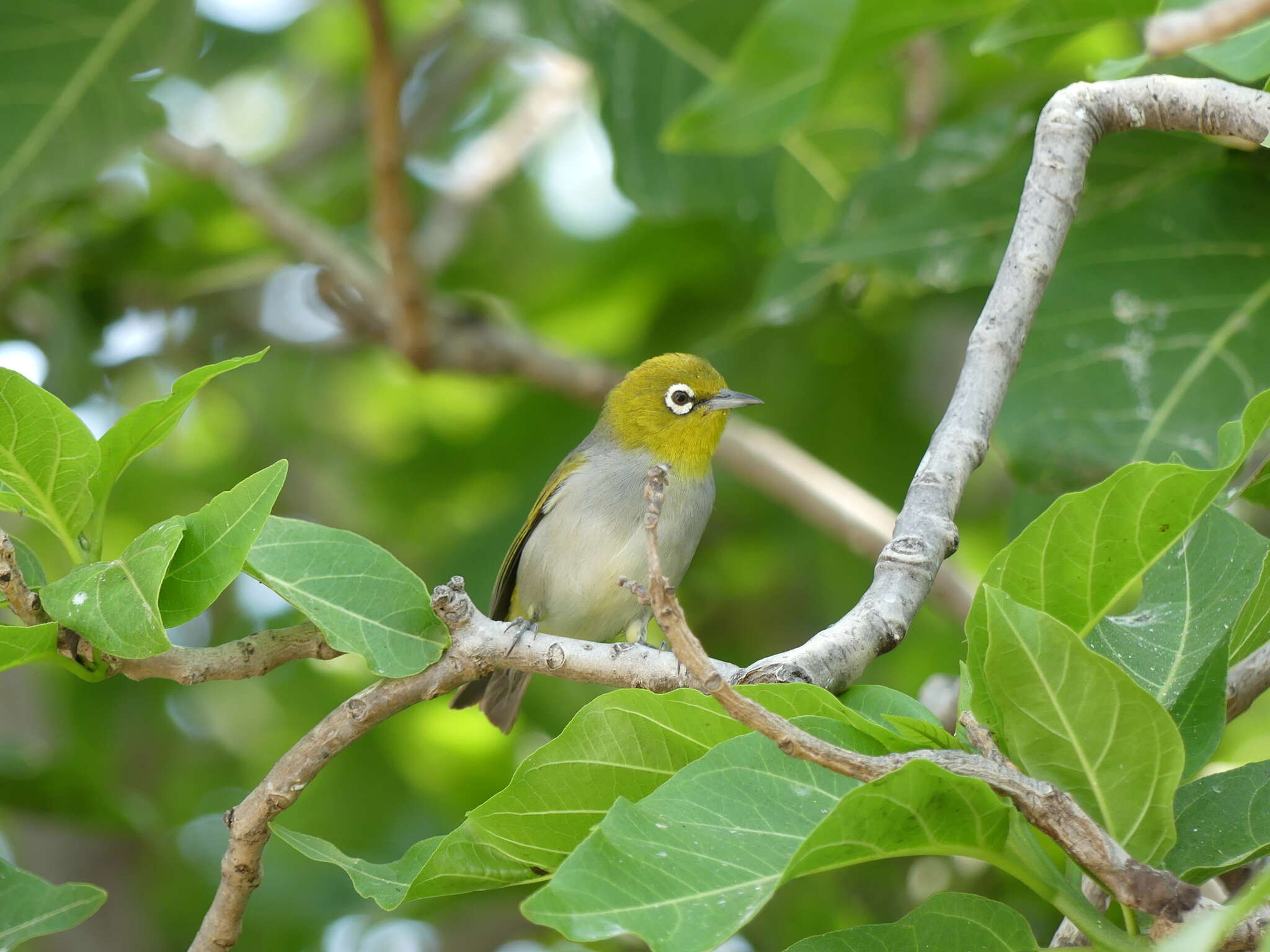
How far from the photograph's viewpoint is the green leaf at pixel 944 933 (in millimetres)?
1954

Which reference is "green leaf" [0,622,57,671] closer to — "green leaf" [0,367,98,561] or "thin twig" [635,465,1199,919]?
"green leaf" [0,367,98,561]

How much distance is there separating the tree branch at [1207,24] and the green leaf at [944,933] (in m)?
1.35

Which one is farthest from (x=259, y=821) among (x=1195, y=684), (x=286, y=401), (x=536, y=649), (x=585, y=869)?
(x=286, y=401)

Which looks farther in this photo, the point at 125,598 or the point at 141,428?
the point at 141,428

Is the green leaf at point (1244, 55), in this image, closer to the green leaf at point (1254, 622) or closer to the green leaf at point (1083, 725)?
the green leaf at point (1254, 622)

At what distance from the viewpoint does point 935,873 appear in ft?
15.8

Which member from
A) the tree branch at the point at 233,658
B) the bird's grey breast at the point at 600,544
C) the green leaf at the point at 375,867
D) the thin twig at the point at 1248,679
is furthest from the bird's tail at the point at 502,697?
the thin twig at the point at 1248,679

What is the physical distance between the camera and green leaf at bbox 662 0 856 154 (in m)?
3.93

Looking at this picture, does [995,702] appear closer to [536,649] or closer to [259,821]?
[536,649]

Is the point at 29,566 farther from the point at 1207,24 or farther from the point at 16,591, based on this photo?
the point at 1207,24

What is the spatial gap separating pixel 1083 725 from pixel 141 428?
5.86 feet

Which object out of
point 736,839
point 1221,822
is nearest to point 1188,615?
point 1221,822

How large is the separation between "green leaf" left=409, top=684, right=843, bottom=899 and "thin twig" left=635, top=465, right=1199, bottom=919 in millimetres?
206

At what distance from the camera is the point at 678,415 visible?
5324mm
